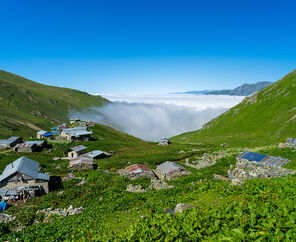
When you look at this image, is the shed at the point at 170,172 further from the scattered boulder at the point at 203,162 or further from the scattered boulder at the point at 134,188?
the scattered boulder at the point at 134,188

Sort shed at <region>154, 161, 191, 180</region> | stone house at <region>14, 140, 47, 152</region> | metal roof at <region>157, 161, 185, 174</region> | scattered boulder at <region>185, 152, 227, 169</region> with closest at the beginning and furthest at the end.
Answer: shed at <region>154, 161, 191, 180</region>, metal roof at <region>157, 161, 185, 174</region>, scattered boulder at <region>185, 152, 227, 169</region>, stone house at <region>14, 140, 47, 152</region>

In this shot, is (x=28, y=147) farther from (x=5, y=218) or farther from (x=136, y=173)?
(x=5, y=218)

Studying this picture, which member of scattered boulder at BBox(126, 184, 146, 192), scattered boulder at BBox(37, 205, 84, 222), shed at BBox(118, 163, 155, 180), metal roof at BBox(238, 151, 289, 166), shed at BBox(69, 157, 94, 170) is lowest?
shed at BBox(69, 157, 94, 170)

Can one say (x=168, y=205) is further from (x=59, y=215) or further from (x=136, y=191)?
(x=59, y=215)

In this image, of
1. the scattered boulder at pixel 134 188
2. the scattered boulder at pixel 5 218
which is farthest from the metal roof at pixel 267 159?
the scattered boulder at pixel 5 218

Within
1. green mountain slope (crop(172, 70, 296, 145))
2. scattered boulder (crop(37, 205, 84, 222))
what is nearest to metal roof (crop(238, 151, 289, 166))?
scattered boulder (crop(37, 205, 84, 222))

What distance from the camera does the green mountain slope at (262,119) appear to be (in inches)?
3903

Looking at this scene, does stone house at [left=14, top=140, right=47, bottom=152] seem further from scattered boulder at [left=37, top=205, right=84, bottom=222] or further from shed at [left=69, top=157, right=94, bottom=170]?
scattered boulder at [left=37, top=205, right=84, bottom=222]

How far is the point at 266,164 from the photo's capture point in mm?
29438

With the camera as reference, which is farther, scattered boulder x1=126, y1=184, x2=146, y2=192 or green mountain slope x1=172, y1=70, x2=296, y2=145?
green mountain slope x1=172, y1=70, x2=296, y2=145

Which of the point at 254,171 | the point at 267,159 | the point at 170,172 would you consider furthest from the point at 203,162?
the point at 267,159

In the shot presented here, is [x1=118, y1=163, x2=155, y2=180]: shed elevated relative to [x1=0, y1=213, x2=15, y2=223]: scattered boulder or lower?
lower

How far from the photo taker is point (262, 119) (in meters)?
120

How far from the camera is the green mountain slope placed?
3903 inches
